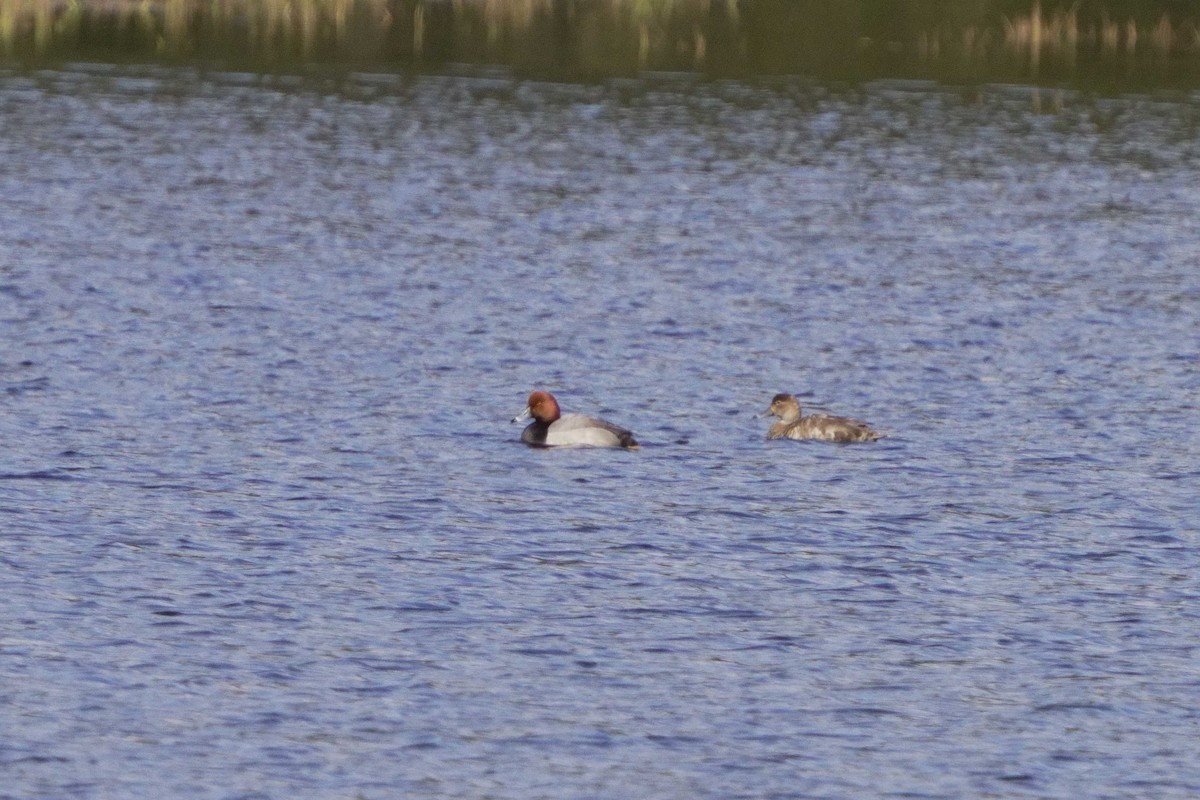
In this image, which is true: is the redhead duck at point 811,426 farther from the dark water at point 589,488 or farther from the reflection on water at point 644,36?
the reflection on water at point 644,36

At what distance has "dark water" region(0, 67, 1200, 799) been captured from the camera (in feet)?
46.0

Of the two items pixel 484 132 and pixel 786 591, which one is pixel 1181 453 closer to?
pixel 786 591

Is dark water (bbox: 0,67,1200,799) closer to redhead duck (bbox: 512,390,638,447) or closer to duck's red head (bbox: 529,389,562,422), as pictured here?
redhead duck (bbox: 512,390,638,447)

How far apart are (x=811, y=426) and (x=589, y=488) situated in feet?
9.65

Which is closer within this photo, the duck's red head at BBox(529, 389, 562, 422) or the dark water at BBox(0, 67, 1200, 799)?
the dark water at BBox(0, 67, 1200, 799)

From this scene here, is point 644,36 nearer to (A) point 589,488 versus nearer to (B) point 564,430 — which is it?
(B) point 564,430

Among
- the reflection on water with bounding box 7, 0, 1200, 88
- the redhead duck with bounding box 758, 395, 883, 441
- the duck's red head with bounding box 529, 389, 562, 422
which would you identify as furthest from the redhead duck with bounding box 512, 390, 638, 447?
the reflection on water with bounding box 7, 0, 1200, 88

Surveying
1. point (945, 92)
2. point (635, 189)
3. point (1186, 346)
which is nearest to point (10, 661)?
point (1186, 346)

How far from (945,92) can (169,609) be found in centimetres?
4142

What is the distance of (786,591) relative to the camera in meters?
17.5

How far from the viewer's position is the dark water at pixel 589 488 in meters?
14.0

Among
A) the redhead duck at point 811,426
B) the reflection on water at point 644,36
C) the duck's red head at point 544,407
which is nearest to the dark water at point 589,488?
the redhead duck at point 811,426

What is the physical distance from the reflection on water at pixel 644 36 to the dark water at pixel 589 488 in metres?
15.2

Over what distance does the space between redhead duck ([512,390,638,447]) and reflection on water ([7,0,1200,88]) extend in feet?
114
